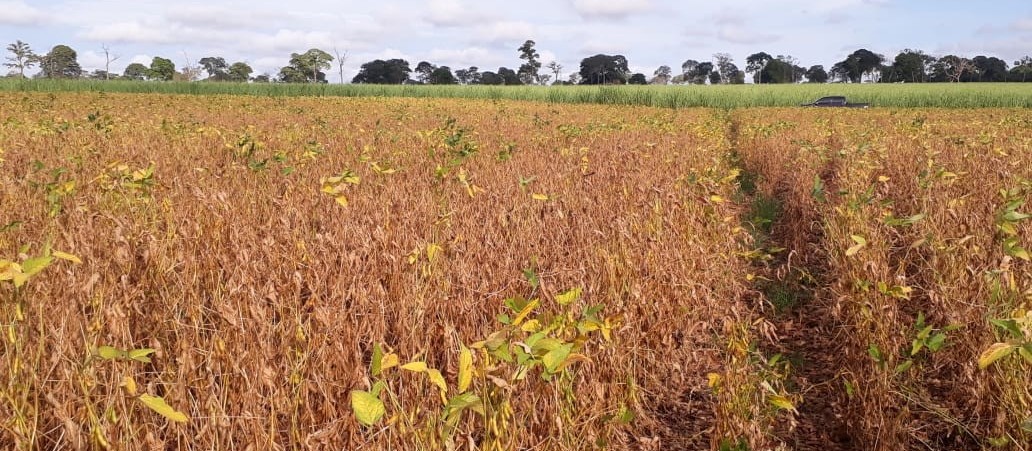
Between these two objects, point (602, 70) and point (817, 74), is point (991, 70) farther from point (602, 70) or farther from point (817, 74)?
point (602, 70)

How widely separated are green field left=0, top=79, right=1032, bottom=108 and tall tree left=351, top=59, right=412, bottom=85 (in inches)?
2263

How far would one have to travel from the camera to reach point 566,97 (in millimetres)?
39688

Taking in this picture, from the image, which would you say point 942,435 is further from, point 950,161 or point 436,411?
point 950,161

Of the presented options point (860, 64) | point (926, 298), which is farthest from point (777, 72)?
point (926, 298)

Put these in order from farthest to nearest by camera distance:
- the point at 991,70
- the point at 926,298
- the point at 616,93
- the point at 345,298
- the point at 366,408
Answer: the point at 991,70, the point at 616,93, the point at 926,298, the point at 345,298, the point at 366,408

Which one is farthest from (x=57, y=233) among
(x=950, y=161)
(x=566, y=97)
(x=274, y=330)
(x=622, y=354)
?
(x=566, y=97)

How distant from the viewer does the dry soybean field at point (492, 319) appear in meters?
1.81

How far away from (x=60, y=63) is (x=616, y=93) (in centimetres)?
11124

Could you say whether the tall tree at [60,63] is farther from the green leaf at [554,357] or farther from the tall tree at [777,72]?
the green leaf at [554,357]

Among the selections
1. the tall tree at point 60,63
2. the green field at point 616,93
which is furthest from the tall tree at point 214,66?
the green field at point 616,93

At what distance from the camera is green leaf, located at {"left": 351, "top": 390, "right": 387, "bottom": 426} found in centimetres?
134

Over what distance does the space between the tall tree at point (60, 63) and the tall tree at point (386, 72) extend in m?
46.7

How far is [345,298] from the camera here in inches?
104

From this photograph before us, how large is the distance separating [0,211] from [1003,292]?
574cm
